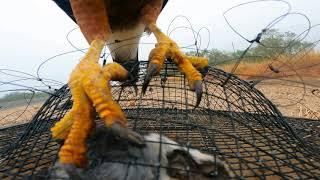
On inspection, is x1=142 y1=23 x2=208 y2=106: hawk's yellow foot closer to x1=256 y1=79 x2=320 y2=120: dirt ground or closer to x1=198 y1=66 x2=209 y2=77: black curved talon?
x1=198 y1=66 x2=209 y2=77: black curved talon

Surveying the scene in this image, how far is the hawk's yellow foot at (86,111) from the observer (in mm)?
1277

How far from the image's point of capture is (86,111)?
4.54 feet

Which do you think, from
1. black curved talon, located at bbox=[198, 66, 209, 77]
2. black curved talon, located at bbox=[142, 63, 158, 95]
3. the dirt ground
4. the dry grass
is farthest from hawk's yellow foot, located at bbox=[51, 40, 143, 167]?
the dirt ground

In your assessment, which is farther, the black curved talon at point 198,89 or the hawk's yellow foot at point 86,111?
the black curved talon at point 198,89

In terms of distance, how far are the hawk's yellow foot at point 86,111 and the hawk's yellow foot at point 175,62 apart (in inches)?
5.6

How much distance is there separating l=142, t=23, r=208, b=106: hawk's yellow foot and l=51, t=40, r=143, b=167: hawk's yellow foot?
5.6 inches

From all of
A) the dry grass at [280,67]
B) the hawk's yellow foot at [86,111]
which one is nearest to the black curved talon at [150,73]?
the hawk's yellow foot at [86,111]

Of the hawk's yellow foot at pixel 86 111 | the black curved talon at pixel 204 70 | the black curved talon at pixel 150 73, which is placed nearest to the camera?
the hawk's yellow foot at pixel 86 111

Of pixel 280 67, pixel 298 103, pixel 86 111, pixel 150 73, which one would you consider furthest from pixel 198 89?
pixel 298 103

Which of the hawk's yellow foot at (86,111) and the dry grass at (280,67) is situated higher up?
the dry grass at (280,67)

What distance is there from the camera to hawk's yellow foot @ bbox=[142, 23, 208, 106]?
1.60 meters

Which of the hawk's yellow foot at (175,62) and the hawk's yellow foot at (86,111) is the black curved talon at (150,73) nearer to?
the hawk's yellow foot at (175,62)

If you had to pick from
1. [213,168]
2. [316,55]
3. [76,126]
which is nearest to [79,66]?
[76,126]

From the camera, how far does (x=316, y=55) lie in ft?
15.5
